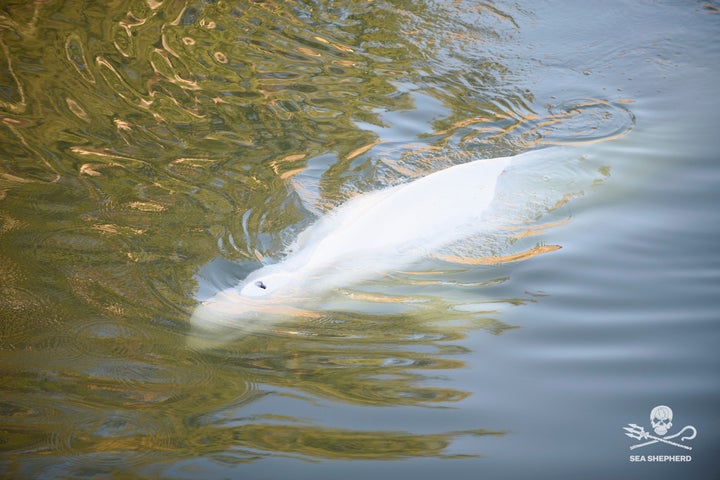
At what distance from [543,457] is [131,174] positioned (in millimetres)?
2719

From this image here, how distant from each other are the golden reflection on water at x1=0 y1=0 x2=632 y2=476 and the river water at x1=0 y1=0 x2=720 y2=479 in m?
0.02

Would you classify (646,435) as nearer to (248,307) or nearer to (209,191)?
(248,307)

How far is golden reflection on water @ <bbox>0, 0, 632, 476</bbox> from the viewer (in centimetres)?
210

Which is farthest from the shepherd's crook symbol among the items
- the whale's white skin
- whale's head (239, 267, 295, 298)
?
whale's head (239, 267, 295, 298)

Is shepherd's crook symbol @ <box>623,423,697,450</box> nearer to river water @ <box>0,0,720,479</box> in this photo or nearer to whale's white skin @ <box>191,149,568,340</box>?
river water @ <box>0,0,720,479</box>

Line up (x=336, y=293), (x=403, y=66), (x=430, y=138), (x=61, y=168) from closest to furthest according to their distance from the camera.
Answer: (x=336, y=293)
(x=61, y=168)
(x=430, y=138)
(x=403, y=66)

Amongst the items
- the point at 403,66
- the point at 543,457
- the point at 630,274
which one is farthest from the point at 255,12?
the point at 543,457

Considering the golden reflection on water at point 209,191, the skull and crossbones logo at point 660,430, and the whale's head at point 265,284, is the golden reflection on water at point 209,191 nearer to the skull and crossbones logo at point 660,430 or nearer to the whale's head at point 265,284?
the whale's head at point 265,284

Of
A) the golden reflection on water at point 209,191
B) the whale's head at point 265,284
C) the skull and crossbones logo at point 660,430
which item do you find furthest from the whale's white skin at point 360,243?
the skull and crossbones logo at point 660,430

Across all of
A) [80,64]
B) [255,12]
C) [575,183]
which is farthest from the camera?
[255,12]

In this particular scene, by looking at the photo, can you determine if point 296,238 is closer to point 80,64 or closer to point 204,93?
point 204,93

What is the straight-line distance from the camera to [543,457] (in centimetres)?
187

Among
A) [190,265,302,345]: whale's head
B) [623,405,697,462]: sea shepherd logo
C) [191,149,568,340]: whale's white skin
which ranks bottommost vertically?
[623,405,697,462]: sea shepherd logo

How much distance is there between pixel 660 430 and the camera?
6.27 feet
